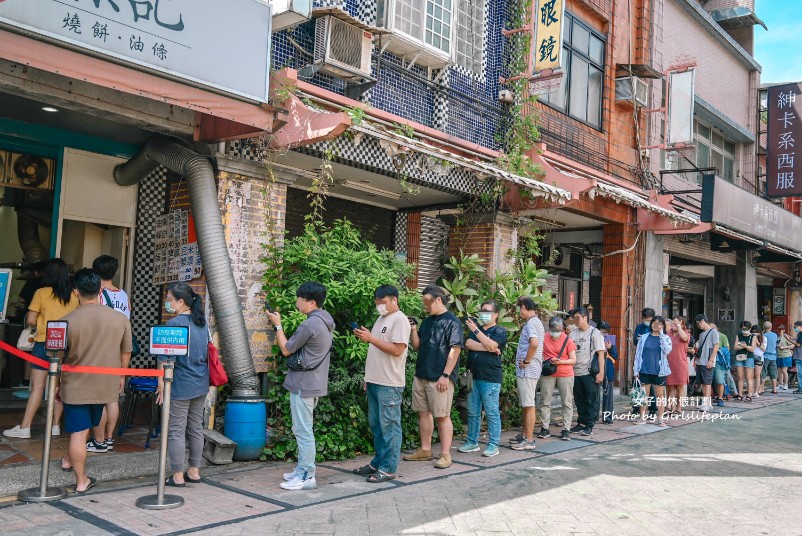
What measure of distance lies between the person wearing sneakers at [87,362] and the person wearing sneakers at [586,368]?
6.13 meters

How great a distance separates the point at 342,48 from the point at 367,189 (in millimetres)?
2681

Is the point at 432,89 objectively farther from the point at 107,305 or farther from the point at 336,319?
the point at 107,305

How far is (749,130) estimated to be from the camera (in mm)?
21484

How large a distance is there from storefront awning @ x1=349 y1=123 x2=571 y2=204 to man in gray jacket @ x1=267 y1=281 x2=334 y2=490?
230 centimetres

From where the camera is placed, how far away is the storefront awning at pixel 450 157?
7.99m

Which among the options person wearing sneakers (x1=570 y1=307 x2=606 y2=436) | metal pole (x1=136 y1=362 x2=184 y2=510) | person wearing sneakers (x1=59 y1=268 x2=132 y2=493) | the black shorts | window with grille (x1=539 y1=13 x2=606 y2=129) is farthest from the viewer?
window with grille (x1=539 y1=13 x2=606 y2=129)

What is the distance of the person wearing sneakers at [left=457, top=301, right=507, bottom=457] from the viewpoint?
26.8 ft

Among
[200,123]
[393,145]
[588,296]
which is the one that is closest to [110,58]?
[200,123]

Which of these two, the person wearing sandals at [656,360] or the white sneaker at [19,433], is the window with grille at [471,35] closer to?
the person wearing sandals at [656,360]

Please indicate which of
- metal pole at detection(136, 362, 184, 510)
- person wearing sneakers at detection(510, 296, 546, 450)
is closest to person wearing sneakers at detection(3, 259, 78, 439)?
metal pole at detection(136, 362, 184, 510)

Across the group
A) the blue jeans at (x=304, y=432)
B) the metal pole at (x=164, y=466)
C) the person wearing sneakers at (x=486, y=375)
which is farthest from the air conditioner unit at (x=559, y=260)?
the metal pole at (x=164, y=466)

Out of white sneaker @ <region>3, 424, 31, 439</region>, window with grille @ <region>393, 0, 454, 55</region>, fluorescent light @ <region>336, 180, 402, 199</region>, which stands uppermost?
window with grille @ <region>393, 0, 454, 55</region>

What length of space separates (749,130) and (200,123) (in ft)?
62.4

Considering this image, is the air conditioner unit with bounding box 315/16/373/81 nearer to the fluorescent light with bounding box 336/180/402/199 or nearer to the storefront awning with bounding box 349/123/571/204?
the storefront awning with bounding box 349/123/571/204
